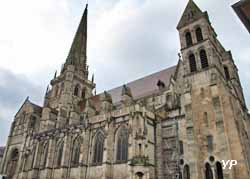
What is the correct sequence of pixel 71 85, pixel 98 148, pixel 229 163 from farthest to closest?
pixel 71 85 < pixel 98 148 < pixel 229 163

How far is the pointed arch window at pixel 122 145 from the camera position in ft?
62.2

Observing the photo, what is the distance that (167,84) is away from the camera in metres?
26.4

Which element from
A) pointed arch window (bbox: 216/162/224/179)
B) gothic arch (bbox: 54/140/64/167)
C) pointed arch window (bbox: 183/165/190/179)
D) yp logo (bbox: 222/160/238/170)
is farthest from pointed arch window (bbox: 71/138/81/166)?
yp logo (bbox: 222/160/238/170)

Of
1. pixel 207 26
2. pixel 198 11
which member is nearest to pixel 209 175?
pixel 207 26

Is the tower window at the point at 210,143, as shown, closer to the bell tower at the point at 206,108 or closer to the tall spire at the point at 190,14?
the bell tower at the point at 206,108

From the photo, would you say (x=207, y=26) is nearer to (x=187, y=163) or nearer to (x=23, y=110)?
(x=187, y=163)

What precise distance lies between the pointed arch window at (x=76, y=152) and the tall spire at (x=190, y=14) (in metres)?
17.3

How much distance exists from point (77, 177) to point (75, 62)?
24.1 m

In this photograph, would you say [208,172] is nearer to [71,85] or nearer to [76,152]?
[76,152]

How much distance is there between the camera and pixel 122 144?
19.6 meters

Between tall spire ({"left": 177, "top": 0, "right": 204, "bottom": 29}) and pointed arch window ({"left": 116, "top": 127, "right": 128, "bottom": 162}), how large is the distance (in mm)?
13824

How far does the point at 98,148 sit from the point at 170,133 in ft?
23.6

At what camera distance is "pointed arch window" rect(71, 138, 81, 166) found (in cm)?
2205

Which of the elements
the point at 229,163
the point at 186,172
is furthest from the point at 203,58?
the point at 186,172
